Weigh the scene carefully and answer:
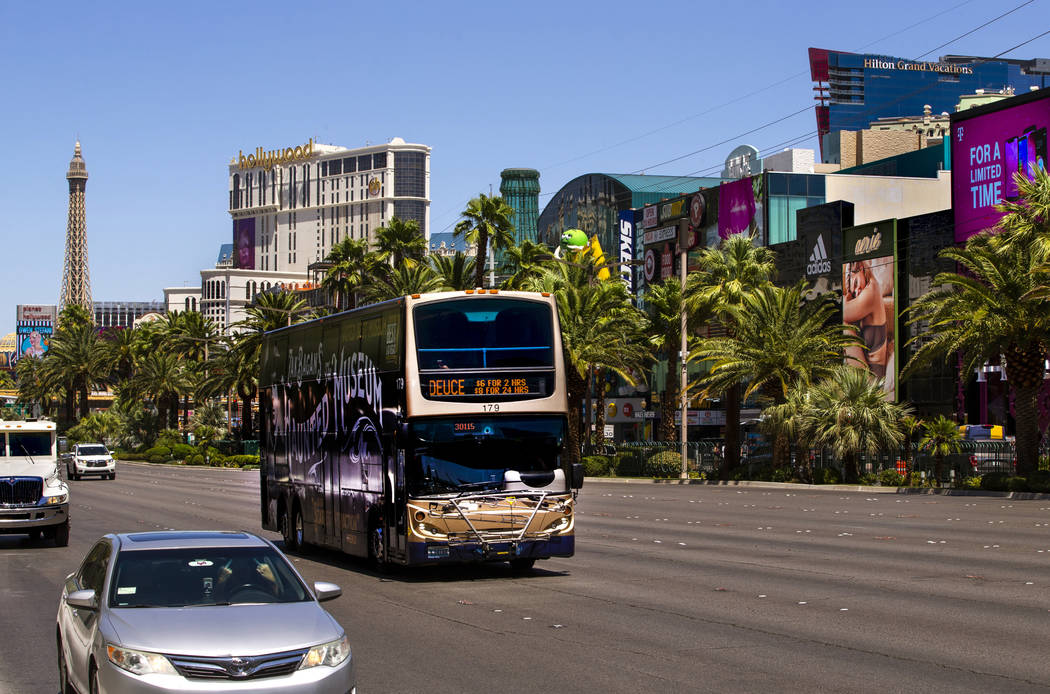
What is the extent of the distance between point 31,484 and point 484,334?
432 inches

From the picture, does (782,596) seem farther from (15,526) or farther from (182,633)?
(15,526)

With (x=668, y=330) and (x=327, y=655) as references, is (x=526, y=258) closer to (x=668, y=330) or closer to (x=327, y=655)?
(x=668, y=330)

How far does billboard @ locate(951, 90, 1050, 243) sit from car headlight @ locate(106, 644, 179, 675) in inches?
2210

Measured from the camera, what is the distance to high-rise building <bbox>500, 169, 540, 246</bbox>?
19262 cm

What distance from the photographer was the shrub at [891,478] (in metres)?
43.5

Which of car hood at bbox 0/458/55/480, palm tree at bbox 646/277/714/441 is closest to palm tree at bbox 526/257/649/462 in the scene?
palm tree at bbox 646/277/714/441

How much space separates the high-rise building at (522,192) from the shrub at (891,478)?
489 ft

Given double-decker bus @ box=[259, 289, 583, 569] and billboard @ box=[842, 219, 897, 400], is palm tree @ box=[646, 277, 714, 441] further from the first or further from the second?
double-decker bus @ box=[259, 289, 583, 569]

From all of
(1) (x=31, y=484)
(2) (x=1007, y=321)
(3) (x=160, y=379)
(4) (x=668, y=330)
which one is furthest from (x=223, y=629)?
(3) (x=160, y=379)

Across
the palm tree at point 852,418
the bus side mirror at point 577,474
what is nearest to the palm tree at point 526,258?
the palm tree at point 852,418

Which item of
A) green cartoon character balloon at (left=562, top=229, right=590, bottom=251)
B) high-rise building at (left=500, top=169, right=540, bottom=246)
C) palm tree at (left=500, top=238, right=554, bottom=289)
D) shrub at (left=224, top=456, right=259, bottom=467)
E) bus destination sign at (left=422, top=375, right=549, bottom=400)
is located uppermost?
high-rise building at (left=500, top=169, right=540, bottom=246)

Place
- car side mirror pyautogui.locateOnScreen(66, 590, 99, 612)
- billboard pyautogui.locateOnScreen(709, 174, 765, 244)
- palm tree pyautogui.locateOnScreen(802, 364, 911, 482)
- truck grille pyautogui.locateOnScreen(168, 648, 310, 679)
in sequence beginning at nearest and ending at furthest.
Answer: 1. truck grille pyautogui.locateOnScreen(168, 648, 310, 679)
2. car side mirror pyautogui.locateOnScreen(66, 590, 99, 612)
3. palm tree pyautogui.locateOnScreen(802, 364, 911, 482)
4. billboard pyautogui.locateOnScreen(709, 174, 765, 244)

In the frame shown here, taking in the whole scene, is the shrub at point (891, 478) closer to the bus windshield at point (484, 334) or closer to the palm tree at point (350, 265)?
the bus windshield at point (484, 334)

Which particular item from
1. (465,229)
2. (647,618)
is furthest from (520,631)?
(465,229)
